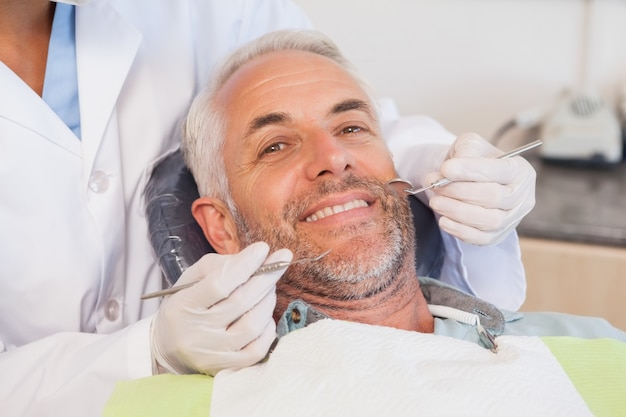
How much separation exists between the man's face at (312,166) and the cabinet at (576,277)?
2.42 feet

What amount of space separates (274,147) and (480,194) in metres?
0.36

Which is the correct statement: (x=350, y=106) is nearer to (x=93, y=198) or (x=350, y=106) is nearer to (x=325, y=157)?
(x=325, y=157)

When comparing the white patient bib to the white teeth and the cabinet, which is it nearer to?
the white teeth

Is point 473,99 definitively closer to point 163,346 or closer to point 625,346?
point 625,346

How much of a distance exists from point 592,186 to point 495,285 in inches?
26.9

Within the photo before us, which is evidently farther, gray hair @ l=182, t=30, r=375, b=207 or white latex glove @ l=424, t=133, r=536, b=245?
gray hair @ l=182, t=30, r=375, b=207

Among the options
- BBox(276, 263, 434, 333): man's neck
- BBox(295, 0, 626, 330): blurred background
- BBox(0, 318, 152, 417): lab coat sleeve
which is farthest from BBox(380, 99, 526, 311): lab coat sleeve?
BBox(0, 318, 152, 417): lab coat sleeve

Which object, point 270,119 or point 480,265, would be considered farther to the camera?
point 480,265

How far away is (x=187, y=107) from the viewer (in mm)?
1709

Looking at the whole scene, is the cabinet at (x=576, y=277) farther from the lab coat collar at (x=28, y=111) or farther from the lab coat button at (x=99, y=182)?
the lab coat collar at (x=28, y=111)

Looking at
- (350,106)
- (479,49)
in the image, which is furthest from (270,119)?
(479,49)

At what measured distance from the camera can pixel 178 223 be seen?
157 centimetres

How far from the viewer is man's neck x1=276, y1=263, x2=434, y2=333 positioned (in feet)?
4.60

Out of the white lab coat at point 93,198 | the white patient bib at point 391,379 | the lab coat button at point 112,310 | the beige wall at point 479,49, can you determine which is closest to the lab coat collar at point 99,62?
the white lab coat at point 93,198
